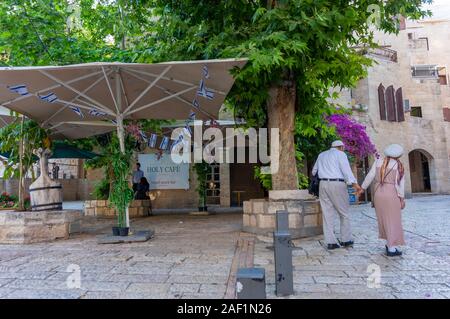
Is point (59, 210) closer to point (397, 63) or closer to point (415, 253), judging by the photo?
point (415, 253)

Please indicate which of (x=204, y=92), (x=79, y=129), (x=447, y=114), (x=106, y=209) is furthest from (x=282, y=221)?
(x=447, y=114)

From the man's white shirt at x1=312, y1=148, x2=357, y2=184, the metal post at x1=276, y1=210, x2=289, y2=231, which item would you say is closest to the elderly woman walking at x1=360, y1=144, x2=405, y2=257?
the man's white shirt at x1=312, y1=148, x2=357, y2=184

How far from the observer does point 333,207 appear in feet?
18.0

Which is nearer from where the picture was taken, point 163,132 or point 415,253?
point 415,253

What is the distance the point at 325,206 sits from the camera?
17.9 feet

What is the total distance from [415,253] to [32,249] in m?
5.74

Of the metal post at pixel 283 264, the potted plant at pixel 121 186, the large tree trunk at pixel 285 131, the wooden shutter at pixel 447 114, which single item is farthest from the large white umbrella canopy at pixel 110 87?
the wooden shutter at pixel 447 114

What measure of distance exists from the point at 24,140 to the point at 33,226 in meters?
1.76

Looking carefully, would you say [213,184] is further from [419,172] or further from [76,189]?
[419,172]

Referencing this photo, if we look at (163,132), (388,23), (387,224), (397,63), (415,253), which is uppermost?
(397,63)

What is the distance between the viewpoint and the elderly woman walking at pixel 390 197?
475cm

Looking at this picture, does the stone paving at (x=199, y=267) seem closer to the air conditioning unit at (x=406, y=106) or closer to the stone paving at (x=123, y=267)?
the stone paving at (x=123, y=267)

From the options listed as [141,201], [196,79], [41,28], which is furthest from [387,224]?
[41,28]

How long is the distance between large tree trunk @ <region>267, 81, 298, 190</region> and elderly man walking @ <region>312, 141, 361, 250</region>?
1.32 m
